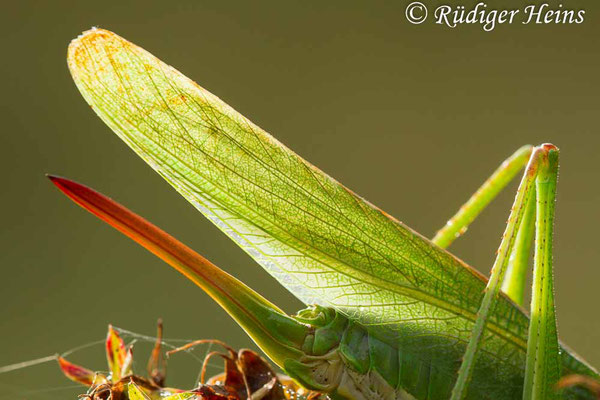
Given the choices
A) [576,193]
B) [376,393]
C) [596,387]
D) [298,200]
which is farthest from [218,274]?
[576,193]

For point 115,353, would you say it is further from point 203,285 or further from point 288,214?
point 288,214

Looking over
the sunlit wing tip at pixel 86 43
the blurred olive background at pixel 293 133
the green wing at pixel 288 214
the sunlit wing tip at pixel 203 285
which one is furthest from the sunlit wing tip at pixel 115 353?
the blurred olive background at pixel 293 133

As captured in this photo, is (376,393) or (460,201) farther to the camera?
(460,201)

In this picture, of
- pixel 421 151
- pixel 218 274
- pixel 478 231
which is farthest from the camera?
pixel 421 151

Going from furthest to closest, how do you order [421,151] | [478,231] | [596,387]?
[421,151] < [478,231] < [596,387]

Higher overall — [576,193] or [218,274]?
[576,193]

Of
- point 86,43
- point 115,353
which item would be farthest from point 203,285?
point 86,43

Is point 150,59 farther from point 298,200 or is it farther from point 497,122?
point 497,122

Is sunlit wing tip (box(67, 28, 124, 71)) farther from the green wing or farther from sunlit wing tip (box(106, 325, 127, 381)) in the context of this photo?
sunlit wing tip (box(106, 325, 127, 381))
